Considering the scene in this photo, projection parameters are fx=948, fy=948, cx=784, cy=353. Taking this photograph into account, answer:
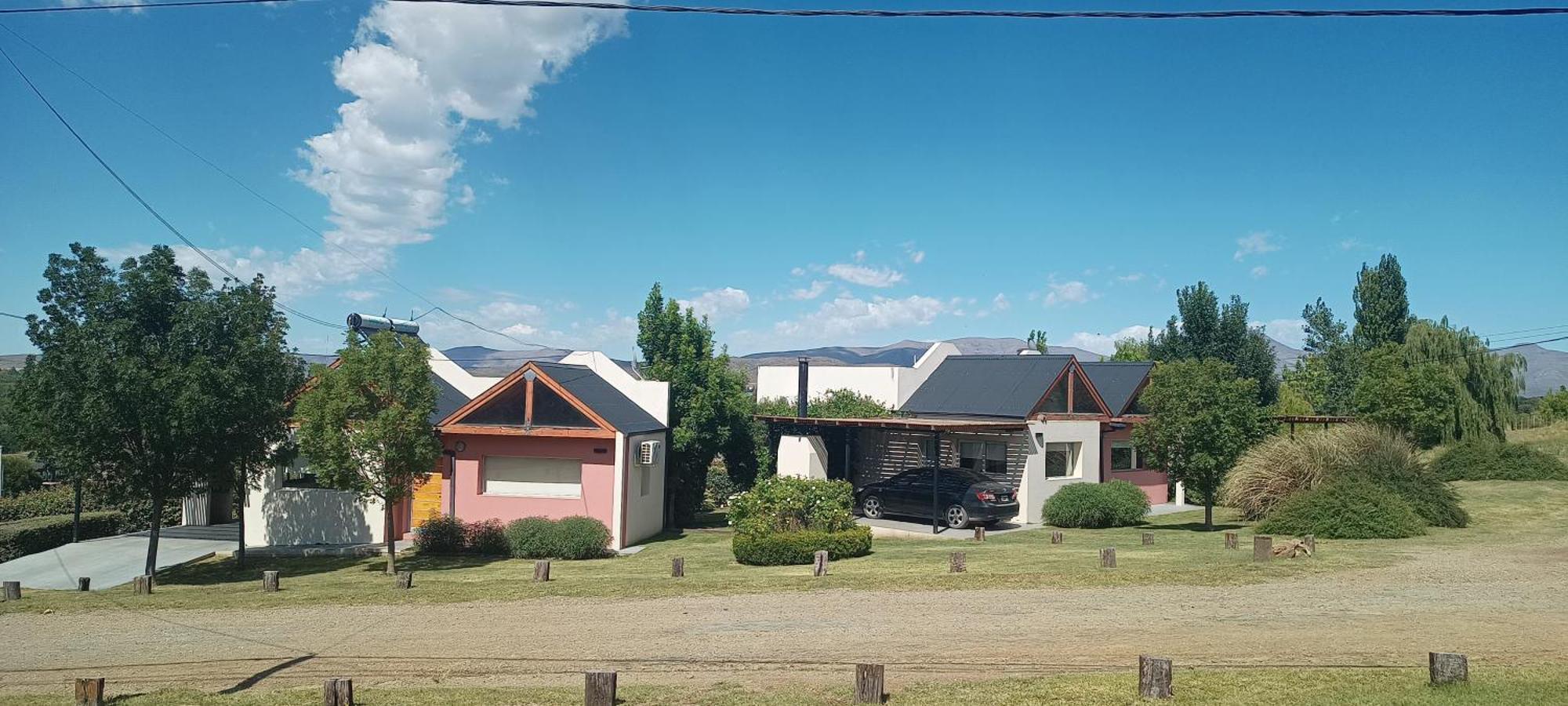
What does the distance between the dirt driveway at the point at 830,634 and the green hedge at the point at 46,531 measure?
421 inches

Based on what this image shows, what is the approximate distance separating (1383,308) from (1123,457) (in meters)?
34.8

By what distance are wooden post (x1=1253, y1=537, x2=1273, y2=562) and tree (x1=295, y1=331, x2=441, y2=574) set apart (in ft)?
50.6

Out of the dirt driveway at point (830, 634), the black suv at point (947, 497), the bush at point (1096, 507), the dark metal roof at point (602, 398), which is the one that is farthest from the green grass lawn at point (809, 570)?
the dark metal roof at point (602, 398)

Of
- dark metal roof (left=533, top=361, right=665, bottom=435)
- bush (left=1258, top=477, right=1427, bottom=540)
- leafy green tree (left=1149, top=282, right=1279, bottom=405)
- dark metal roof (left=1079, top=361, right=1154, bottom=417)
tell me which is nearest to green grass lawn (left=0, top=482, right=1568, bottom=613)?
bush (left=1258, top=477, right=1427, bottom=540)

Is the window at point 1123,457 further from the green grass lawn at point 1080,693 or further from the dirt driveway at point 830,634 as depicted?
the green grass lawn at point 1080,693

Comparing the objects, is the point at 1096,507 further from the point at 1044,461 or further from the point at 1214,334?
the point at 1214,334

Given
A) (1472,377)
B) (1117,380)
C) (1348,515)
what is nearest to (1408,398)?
(1472,377)

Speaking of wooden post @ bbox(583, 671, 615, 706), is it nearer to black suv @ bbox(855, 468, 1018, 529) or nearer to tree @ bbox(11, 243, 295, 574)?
tree @ bbox(11, 243, 295, 574)

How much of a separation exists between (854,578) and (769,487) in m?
4.41

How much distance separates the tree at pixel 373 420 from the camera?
60.7 ft

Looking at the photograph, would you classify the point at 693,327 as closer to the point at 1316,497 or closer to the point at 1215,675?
the point at 1316,497

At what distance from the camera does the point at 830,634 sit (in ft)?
38.4

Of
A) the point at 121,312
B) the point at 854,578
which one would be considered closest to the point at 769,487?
the point at 854,578

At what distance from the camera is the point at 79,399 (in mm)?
17797
